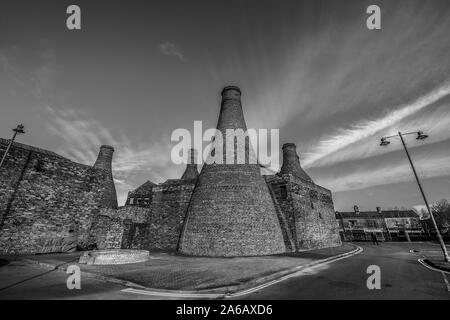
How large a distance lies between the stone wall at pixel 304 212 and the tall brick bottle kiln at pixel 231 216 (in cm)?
371

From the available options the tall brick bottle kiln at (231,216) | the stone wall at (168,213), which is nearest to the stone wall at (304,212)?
the tall brick bottle kiln at (231,216)

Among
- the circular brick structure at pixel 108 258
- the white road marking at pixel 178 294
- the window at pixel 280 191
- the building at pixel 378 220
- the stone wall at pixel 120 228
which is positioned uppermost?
the building at pixel 378 220

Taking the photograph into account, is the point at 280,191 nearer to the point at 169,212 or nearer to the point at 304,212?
the point at 304,212

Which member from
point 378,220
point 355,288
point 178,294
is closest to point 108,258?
point 178,294

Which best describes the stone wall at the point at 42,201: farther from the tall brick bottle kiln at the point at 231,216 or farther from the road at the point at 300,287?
the tall brick bottle kiln at the point at 231,216

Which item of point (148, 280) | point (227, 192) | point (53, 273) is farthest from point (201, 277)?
point (227, 192)

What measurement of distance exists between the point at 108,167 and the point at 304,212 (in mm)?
23819

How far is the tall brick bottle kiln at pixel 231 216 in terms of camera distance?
485 inches

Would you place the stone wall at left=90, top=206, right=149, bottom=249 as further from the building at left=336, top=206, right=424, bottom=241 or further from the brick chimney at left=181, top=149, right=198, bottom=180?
the building at left=336, top=206, right=424, bottom=241

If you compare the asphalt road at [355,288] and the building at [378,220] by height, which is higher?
the building at [378,220]

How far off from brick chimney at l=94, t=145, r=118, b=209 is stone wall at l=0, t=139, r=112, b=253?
886cm

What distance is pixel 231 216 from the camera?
12.6 metres
